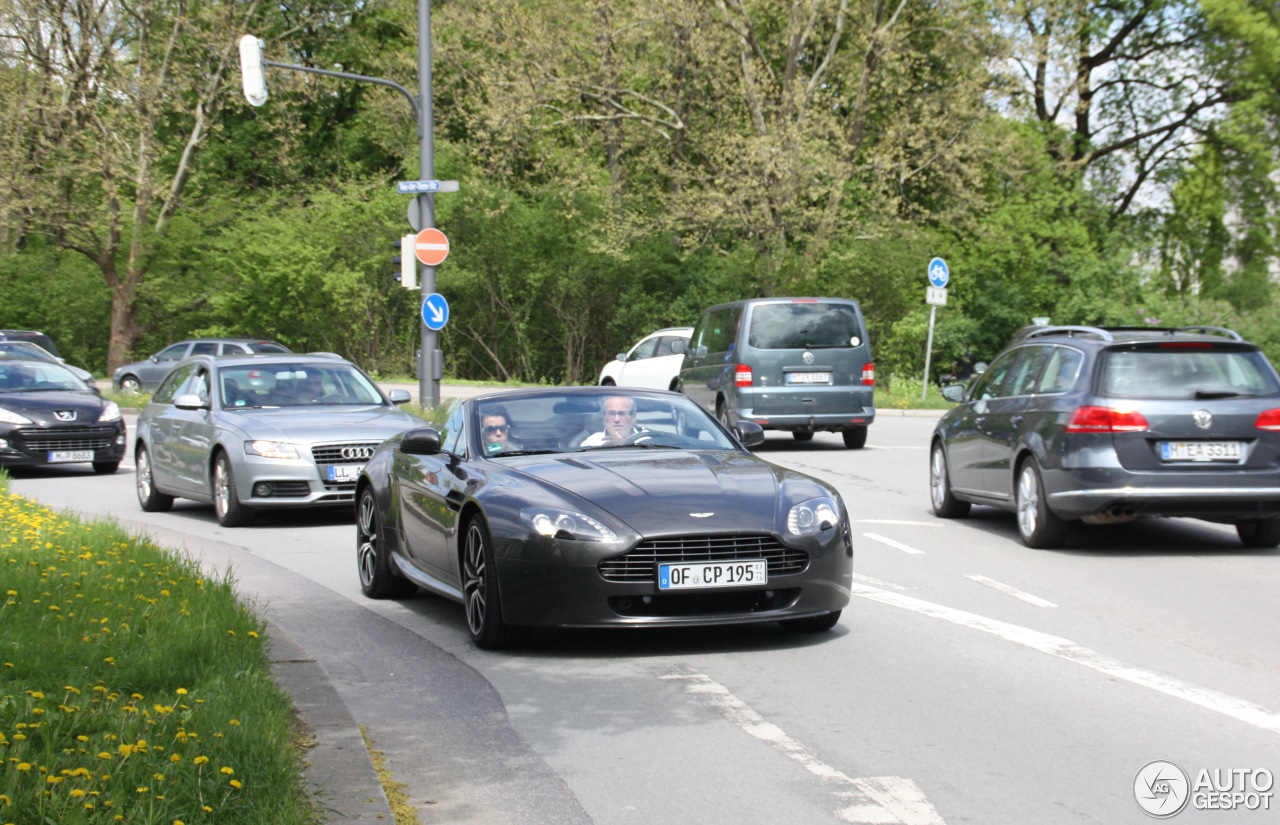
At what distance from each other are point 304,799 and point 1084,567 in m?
7.37

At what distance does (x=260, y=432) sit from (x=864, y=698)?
8.47 metres

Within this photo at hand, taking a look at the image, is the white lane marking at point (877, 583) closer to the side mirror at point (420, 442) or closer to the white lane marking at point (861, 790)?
the side mirror at point (420, 442)

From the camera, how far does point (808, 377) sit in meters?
21.2

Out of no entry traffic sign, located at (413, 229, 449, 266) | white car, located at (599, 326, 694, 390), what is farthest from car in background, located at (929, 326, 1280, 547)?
white car, located at (599, 326, 694, 390)

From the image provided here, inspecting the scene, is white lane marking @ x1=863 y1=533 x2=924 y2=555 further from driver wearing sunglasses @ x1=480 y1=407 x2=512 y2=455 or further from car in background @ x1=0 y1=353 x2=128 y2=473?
car in background @ x1=0 y1=353 x2=128 y2=473

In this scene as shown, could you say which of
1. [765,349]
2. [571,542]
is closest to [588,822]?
[571,542]

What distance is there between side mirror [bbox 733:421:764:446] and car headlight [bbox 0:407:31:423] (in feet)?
42.6

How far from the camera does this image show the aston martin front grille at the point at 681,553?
23.9ft

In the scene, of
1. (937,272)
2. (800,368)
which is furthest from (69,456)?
(937,272)

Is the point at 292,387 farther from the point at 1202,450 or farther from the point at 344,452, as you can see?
the point at 1202,450

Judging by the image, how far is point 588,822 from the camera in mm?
4789

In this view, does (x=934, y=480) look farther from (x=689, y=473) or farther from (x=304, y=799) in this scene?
(x=304, y=799)

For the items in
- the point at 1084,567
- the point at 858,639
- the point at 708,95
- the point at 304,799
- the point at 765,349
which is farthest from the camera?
the point at 708,95

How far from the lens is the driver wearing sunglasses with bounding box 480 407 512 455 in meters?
8.63
